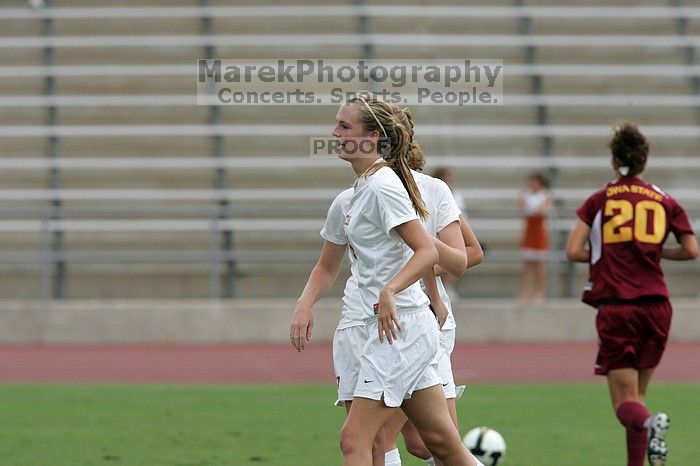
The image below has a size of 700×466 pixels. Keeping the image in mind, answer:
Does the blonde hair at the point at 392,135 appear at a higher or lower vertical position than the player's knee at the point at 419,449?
higher

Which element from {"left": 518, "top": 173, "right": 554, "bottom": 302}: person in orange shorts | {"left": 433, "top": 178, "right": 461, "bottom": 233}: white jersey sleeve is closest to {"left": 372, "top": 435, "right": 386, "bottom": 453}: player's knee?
{"left": 433, "top": 178, "right": 461, "bottom": 233}: white jersey sleeve

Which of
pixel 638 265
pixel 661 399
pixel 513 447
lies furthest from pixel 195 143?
pixel 638 265

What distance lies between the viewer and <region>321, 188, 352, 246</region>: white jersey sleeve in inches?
221

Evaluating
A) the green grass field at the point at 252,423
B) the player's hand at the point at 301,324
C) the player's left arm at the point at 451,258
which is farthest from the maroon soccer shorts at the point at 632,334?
the player's hand at the point at 301,324

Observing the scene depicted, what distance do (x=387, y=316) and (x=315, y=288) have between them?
74 centimetres

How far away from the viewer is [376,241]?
17.4 ft

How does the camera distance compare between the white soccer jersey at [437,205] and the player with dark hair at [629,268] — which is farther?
the player with dark hair at [629,268]

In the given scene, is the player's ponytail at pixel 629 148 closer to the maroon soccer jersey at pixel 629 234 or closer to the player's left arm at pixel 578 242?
the maroon soccer jersey at pixel 629 234

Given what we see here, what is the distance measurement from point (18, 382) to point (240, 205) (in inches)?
270

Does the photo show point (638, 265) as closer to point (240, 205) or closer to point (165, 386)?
point (165, 386)

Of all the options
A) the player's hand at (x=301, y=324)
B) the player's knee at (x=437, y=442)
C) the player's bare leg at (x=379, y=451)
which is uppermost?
the player's hand at (x=301, y=324)

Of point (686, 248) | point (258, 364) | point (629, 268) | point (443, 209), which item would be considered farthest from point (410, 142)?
point (258, 364)

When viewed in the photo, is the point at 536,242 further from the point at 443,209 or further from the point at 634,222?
the point at 443,209

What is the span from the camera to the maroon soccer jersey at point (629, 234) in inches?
286
